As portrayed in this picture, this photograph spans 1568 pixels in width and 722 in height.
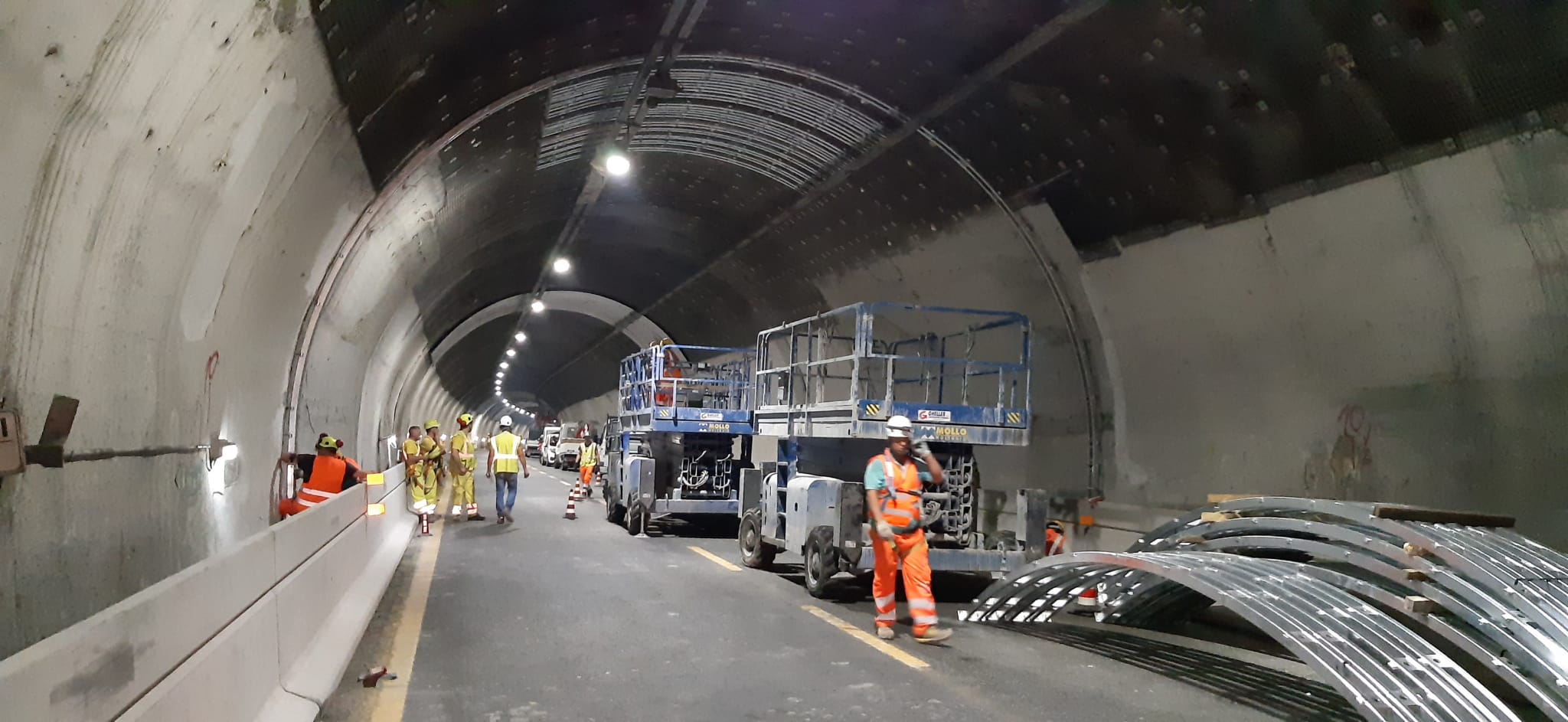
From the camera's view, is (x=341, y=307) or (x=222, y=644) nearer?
(x=222, y=644)

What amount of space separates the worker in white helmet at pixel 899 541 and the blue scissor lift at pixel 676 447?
6.25 metres

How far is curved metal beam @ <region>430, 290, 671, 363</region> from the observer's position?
84.5 ft

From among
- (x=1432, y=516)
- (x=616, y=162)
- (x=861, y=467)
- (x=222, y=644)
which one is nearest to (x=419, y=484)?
(x=616, y=162)

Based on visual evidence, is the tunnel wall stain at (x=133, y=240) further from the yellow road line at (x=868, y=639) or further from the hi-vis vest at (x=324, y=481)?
the yellow road line at (x=868, y=639)

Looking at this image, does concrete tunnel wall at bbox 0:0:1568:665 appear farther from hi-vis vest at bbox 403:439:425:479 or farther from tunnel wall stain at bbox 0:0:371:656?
hi-vis vest at bbox 403:439:425:479

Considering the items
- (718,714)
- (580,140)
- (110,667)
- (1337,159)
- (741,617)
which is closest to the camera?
(110,667)

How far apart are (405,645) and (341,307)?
18.2ft

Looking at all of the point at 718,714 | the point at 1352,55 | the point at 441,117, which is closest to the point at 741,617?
the point at 718,714

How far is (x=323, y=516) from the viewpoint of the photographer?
23.7ft

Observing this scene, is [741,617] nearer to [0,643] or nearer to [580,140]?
[0,643]

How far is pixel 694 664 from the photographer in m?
6.82

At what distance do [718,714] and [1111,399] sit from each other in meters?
7.20

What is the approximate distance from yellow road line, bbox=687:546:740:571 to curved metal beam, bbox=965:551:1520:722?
16.6 ft

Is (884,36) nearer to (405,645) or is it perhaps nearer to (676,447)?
(405,645)
